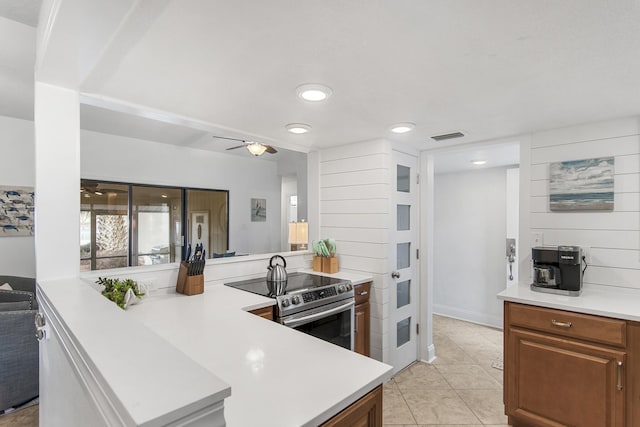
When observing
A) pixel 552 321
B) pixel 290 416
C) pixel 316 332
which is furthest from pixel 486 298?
pixel 290 416

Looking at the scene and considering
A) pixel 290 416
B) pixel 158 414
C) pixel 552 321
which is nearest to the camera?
pixel 158 414

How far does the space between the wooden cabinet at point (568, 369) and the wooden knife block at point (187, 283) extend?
214 cm

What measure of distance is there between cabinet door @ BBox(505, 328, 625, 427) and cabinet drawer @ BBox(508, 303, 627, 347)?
0.05 meters

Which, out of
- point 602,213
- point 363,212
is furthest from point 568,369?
point 363,212

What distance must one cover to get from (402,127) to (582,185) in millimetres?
1379

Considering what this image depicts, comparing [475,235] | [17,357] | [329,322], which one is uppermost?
[475,235]

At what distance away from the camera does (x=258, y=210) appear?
5.80 m

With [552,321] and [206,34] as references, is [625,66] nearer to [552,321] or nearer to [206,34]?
[552,321]

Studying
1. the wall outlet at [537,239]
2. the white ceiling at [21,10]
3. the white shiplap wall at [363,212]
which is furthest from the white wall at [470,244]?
the white ceiling at [21,10]

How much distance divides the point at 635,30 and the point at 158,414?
1860mm

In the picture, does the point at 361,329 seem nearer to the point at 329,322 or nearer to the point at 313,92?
the point at 329,322

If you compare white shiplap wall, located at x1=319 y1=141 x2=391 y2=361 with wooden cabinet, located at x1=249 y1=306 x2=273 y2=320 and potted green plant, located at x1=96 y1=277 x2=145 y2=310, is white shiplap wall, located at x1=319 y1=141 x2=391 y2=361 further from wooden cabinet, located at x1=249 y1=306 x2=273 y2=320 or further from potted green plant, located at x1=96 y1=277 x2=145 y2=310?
potted green plant, located at x1=96 y1=277 x2=145 y2=310

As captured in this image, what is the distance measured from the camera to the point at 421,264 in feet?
10.8

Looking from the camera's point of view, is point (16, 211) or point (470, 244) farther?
point (470, 244)
